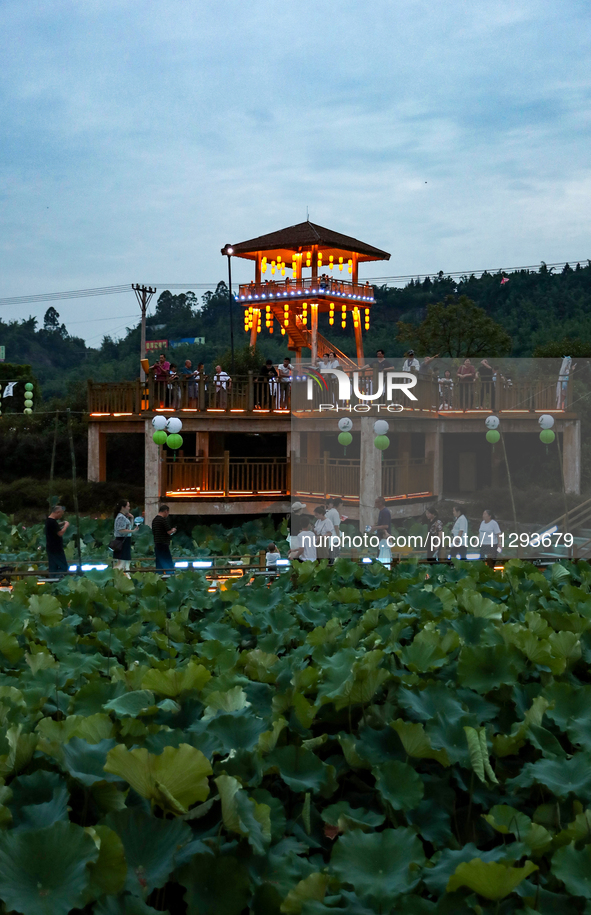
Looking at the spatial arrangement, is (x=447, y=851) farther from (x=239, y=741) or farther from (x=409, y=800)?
(x=239, y=741)

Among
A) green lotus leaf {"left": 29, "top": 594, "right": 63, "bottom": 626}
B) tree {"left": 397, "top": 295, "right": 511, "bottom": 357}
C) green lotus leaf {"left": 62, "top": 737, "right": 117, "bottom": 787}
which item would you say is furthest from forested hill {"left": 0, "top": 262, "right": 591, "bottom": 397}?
green lotus leaf {"left": 62, "top": 737, "right": 117, "bottom": 787}

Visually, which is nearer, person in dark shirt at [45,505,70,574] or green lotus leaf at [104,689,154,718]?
green lotus leaf at [104,689,154,718]

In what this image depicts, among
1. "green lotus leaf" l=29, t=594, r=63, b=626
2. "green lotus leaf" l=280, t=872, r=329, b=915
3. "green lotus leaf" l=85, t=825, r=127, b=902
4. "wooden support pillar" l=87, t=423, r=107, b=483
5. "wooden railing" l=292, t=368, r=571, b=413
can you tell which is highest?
"wooden railing" l=292, t=368, r=571, b=413

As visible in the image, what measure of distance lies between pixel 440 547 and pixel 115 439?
1811cm

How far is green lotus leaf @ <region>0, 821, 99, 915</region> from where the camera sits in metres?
2.01

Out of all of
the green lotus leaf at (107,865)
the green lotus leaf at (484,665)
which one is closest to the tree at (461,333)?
the green lotus leaf at (484,665)

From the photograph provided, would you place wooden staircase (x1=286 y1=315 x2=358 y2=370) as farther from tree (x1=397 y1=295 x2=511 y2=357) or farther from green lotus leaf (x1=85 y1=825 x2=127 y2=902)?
green lotus leaf (x1=85 y1=825 x2=127 y2=902)

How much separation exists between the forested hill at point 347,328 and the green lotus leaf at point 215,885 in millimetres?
35302

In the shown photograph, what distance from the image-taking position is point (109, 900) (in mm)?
2137

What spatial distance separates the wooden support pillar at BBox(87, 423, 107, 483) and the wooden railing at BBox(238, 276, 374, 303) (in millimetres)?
6223

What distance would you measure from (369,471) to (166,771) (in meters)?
14.6

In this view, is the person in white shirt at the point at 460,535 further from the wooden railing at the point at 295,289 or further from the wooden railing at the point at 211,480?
the wooden railing at the point at 295,289

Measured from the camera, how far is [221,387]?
20766mm

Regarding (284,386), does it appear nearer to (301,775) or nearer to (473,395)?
(473,395)
